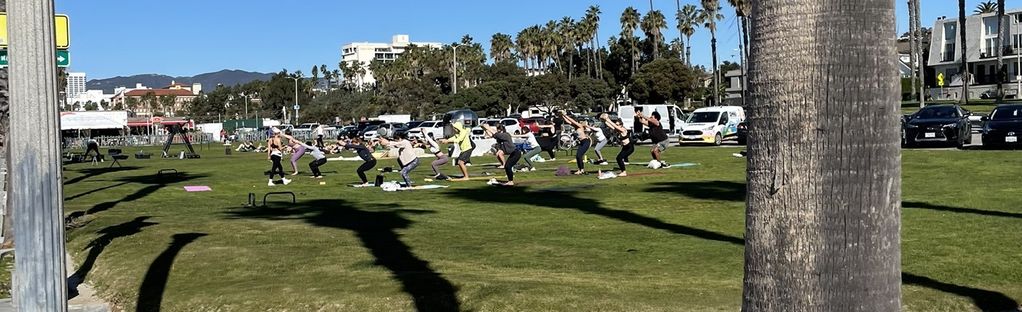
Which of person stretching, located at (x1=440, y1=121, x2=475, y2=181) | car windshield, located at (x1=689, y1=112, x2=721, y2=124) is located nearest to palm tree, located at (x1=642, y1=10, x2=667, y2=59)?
car windshield, located at (x1=689, y1=112, x2=721, y2=124)

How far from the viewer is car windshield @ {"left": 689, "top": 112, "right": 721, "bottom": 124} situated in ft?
141

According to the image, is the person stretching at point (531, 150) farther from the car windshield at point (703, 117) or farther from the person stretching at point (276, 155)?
the car windshield at point (703, 117)

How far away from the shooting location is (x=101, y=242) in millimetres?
13930

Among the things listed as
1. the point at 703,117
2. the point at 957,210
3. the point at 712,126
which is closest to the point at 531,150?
the point at 957,210

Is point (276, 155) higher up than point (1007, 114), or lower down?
lower down

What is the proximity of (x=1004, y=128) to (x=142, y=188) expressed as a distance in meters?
23.0

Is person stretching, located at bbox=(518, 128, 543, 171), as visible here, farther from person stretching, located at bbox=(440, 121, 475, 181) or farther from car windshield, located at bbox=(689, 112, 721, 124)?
car windshield, located at bbox=(689, 112, 721, 124)

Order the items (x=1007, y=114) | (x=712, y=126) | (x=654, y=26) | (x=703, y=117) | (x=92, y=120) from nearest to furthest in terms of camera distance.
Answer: (x=1007, y=114) → (x=712, y=126) → (x=703, y=117) → (x=92, y=120) → (x=654, y=26)

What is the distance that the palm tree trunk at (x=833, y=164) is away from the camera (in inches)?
131

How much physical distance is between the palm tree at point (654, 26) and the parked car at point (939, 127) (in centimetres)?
6409

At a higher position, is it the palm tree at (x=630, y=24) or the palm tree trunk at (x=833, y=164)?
the palm tree at (x=630, y=24)

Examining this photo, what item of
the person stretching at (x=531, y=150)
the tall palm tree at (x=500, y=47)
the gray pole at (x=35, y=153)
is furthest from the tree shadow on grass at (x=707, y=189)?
the tall palm tree at (x=500, y=47)

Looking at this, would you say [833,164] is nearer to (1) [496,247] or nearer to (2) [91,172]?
(1) [496,247]

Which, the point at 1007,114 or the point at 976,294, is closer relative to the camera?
the point at 976,294
